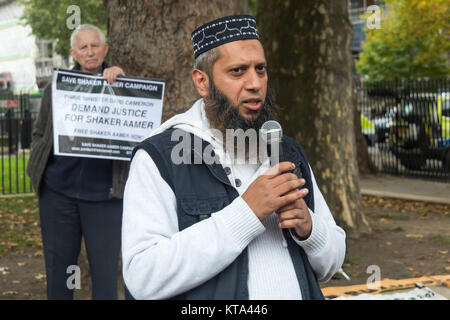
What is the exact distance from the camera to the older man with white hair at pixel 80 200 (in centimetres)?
444

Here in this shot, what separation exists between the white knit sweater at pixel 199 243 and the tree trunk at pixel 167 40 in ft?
8.47

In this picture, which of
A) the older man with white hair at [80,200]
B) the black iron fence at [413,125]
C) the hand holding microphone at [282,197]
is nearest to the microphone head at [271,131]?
the hand holding microphone at [282,197]

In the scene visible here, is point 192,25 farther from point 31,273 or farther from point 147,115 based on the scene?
point 31,273

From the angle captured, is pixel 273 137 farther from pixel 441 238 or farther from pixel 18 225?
pixel 18 225

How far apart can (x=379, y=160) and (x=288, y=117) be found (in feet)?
27.0

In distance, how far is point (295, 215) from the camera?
2.09 metres

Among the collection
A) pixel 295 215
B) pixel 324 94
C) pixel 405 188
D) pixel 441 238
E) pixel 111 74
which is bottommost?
pixel 441 238

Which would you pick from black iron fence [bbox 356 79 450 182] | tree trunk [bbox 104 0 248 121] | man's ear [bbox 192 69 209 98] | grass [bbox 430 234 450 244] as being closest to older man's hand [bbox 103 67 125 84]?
tree trunk [bbox 104 0 248 121]

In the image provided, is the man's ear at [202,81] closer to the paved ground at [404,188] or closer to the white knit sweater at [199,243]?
the white knit sweater at [199,243]

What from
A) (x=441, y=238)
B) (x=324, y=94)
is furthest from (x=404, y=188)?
(x=324, y=94)

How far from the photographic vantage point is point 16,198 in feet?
44.1

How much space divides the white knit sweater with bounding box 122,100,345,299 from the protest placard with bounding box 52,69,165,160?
2200 millimetres

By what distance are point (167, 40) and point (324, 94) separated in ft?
16.0
